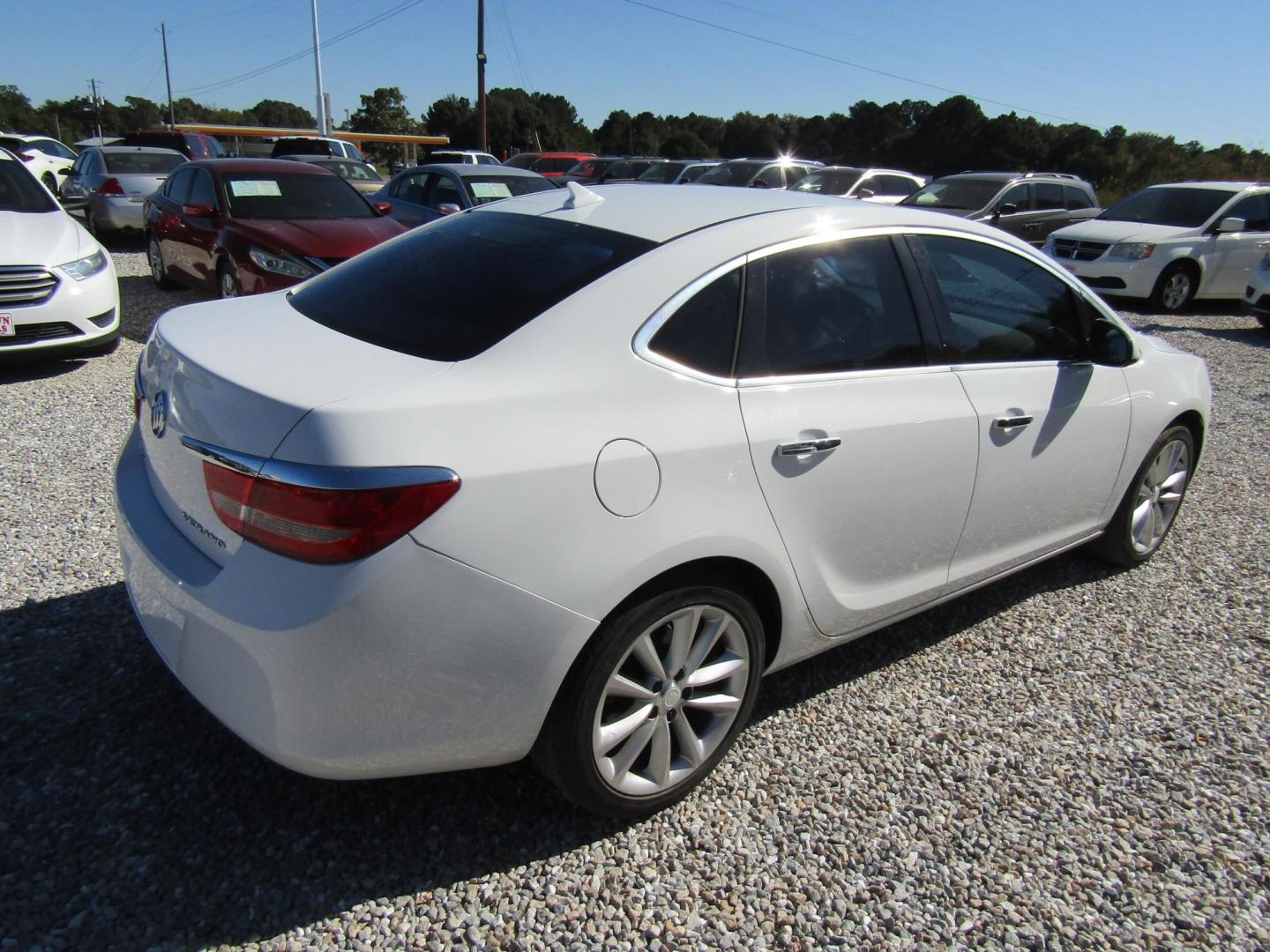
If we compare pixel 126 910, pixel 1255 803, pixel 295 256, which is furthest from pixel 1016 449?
pixel 295 256

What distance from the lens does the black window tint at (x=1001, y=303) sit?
10.3 ft

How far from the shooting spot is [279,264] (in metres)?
7.76

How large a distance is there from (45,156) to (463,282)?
24.1 m

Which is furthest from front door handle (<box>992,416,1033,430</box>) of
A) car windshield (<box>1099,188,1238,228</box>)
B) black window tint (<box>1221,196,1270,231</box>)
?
black window tint (<box>1221,196,1270,231</box>)

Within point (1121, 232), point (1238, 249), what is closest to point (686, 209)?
point (1121, 232)

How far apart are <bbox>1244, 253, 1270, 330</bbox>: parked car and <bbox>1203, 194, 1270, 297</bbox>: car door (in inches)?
38.5

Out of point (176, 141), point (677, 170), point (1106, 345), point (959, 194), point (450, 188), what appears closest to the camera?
point (1106, 345)

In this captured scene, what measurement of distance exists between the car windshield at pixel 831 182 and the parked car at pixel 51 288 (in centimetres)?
1185

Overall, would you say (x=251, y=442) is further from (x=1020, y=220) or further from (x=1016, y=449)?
(x=1020, y=220)

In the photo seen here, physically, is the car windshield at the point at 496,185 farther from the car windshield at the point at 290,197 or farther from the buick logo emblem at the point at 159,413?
the buick logo emblem at the point at 159,413

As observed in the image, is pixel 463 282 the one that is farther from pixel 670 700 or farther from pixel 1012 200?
pixel 1012 200

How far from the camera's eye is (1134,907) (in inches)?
92.4

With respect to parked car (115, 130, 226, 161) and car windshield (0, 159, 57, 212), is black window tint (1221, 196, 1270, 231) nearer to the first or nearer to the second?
car windshield (0, 159, 57, 212)

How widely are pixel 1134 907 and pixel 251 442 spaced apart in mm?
2439
